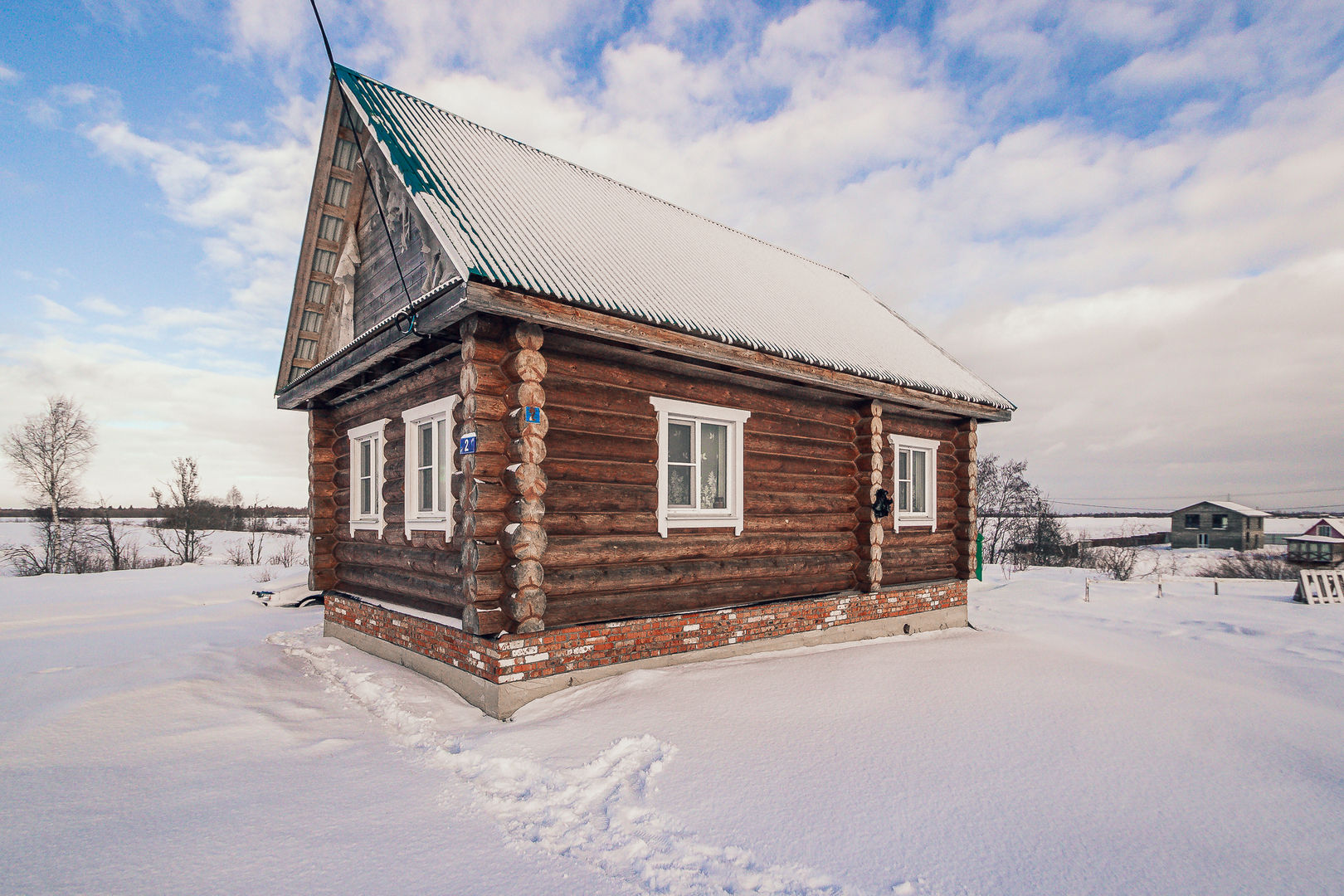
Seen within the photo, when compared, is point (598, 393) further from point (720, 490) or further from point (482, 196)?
point (482, 196)

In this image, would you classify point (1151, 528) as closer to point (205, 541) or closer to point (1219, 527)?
point (1219, 527)

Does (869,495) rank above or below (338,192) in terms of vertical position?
below

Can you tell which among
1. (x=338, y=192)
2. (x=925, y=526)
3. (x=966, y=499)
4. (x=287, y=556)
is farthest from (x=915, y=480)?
(x=287, y=556)

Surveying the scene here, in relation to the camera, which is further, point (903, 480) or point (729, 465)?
point (903, 480)

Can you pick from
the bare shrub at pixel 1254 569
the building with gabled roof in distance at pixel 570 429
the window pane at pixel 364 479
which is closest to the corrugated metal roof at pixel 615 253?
the building with gabled roof in distance at pixel 570 429

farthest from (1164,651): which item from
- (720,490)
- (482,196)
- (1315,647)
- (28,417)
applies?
(28,417)

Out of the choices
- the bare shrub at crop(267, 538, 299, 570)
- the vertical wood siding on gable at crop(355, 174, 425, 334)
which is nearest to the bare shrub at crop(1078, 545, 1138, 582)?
the vertical wood siding on gable at crop(355, 174, 425, 334)

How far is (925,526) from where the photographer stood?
10.6 m

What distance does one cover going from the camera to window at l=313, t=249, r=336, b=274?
358 inches

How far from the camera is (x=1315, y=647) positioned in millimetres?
9906

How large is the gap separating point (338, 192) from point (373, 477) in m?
3.80

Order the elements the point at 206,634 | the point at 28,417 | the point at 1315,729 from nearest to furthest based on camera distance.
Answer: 1. the point at 1315,729
2. the point at 206,634
3. the point at 28,417

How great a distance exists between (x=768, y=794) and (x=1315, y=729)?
5360 millimetres

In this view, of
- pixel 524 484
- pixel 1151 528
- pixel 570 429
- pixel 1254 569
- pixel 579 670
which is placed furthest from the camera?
pixel 1151 528
